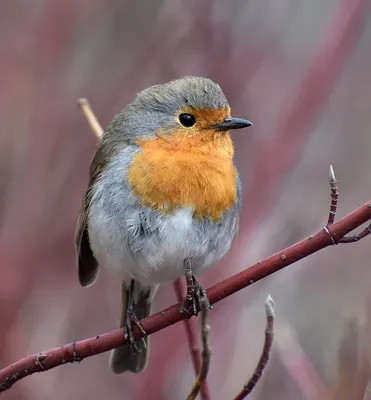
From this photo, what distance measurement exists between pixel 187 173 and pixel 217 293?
1.94ft

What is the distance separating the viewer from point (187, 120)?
2910 millimetres

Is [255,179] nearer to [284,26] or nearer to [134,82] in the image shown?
[134,82]

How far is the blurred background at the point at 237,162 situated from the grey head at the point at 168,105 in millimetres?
545

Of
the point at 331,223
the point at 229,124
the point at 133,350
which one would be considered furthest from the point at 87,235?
the point at 331,223

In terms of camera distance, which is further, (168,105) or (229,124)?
(168,105)

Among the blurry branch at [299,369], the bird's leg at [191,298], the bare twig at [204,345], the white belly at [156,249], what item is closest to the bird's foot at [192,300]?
the bird's leg at [191,298]

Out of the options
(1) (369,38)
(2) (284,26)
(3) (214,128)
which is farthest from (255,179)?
(1) (369,38)

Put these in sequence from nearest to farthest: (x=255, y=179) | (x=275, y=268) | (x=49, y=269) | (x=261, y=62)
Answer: (x=275, y=268), (x=255, y=179), (x=49, y=269), (x=261, y=62)

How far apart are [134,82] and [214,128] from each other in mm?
1160

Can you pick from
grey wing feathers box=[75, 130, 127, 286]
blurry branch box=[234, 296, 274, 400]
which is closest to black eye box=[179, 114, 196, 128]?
grey wing feathers box=[75, 130, 127, 286]

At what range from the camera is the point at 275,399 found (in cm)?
412

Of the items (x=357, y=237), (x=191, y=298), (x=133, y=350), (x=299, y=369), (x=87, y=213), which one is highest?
(x=87, y=213)

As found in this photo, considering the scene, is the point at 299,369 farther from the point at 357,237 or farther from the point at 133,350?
the point at 357,237

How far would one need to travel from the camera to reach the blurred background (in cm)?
334
